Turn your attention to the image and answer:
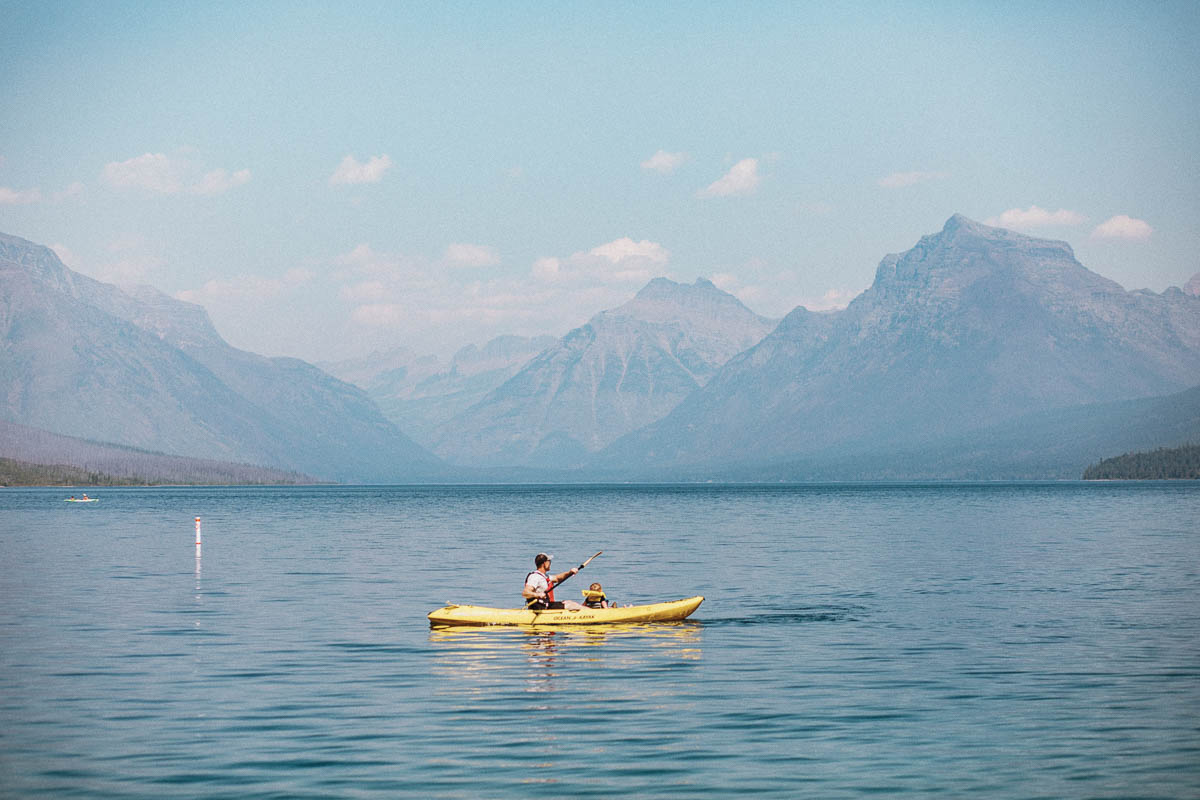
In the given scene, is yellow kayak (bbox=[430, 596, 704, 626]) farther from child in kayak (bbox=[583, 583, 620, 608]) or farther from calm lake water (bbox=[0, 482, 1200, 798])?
calm lake water (bbox=[0, 482, 1200, 798])

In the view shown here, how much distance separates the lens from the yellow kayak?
48.8 meters

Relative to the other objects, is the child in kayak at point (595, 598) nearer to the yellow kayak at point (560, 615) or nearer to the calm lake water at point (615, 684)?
the yellow kayak at point (560, 615)

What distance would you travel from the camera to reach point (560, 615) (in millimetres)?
48625

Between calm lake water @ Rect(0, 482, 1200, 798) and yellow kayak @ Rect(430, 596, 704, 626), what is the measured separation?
0.58 meters

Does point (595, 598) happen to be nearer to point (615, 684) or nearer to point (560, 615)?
point (560, 615)

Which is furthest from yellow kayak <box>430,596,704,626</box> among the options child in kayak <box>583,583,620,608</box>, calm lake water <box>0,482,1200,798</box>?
calm lake water <box>0,482,1200,798</box>

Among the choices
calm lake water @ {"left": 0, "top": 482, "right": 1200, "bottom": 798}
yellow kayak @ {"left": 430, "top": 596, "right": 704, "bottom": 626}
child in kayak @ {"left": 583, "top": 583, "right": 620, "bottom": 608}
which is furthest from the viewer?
child in kayak @ {"left": 583, "top": 583, "right": 620, "bottom": 608}

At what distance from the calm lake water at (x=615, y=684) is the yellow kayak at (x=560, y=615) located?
1.91 ft

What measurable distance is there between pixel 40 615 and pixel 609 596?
78.8ft

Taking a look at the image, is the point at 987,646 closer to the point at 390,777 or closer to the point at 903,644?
the point at 903,644

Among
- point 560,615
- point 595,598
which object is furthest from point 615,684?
point 595,598

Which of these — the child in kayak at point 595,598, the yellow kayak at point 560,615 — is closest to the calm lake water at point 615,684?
the yellow kayak at point 560,615

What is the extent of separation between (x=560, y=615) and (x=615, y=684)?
11.0 metres

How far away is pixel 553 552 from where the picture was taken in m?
99.6
